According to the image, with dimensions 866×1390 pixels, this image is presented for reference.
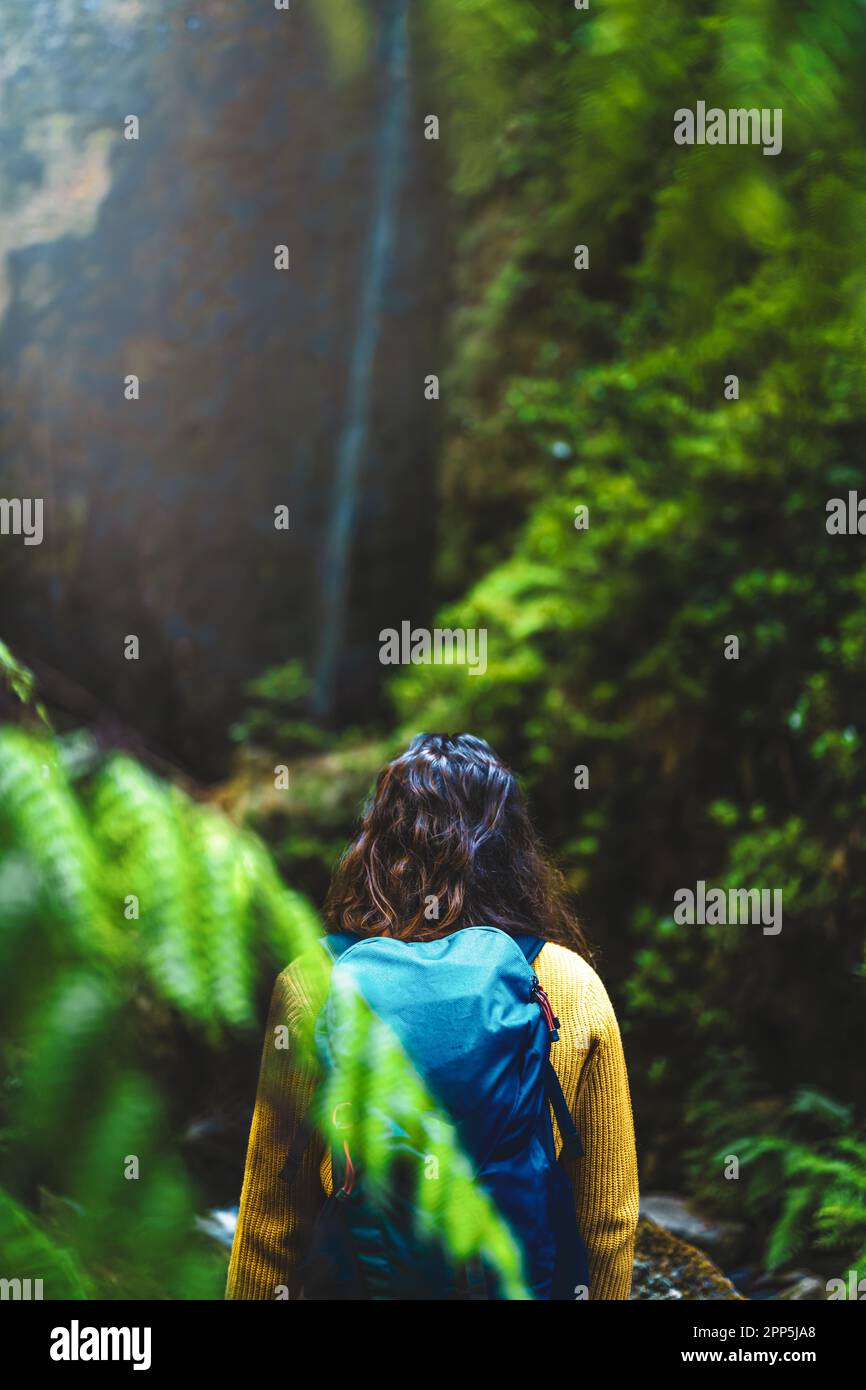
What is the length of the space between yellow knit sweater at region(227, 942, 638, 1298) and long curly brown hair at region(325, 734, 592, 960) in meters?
0.16

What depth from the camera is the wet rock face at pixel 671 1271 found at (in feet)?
11.1

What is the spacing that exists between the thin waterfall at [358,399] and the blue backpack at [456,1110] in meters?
6.05

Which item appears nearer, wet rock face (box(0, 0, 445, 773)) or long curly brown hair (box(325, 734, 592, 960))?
long curly brown hair (box(325, 734, 592, 960))

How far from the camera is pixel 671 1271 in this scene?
11.6 feet

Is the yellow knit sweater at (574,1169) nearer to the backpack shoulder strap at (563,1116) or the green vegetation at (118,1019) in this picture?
the backpack shoulder strap at (563,1116)

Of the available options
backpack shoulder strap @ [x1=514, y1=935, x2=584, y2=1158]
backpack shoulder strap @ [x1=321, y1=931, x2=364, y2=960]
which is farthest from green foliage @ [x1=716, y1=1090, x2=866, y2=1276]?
backpack shoulder strap @ [x1=321, y1=931, x2=364, y2=960]

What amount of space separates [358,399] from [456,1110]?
708 centimetres

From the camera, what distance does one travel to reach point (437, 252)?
26.4 ft

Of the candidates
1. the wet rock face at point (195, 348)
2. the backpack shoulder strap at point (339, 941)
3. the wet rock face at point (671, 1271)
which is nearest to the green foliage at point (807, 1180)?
the wet rock face at point (671, 1271)

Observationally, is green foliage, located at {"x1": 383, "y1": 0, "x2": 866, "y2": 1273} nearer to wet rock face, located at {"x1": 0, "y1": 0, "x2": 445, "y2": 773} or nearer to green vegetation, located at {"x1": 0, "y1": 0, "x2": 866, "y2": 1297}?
green vegetation, located at {"x1": 0, "y1": 0, "x2": 866, "y2": 1297}

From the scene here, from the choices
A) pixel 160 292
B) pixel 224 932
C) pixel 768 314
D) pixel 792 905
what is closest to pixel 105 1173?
pixel 224 932

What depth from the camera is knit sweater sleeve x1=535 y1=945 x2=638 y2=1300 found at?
206 centimetres
